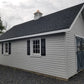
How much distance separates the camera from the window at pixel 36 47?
18.8 ft

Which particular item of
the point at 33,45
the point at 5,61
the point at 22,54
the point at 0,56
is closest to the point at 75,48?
the point at 33,45

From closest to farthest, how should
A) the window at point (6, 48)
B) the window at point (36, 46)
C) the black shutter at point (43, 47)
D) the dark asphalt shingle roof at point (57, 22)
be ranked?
the dark asphalt shingle roof at point (57, 22) → the black shutter at point (43, 47) → the window at point (36, 46) → the window at point (6, 48)

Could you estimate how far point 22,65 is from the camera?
23.6ft

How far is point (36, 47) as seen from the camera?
6.22m

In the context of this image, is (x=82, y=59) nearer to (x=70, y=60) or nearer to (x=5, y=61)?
(x=70, y=60)

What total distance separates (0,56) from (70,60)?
8.05 meters

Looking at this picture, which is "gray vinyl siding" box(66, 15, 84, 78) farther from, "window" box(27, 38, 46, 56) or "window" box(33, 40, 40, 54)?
"window" box(33, 40, 40, 54)

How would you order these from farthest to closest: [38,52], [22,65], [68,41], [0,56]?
1. [0,56]
2. [22,65]
3. [38,52]
4. [68,41]

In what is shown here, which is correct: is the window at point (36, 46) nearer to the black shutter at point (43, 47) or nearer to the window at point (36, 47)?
the window at point (36, 47)

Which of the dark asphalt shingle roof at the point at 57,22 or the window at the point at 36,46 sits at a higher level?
the dark asphalt shingle roof at the point at 57,22

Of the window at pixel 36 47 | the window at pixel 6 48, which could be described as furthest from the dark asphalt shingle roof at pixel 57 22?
the window at pixel 6 48

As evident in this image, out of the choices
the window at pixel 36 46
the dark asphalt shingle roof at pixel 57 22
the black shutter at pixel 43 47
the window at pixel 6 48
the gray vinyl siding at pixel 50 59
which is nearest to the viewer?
the gray vinyl siding at pixel 50 59

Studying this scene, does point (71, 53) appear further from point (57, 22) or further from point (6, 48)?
point (6, 48)

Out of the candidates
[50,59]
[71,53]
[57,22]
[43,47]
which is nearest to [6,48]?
[43,47]
